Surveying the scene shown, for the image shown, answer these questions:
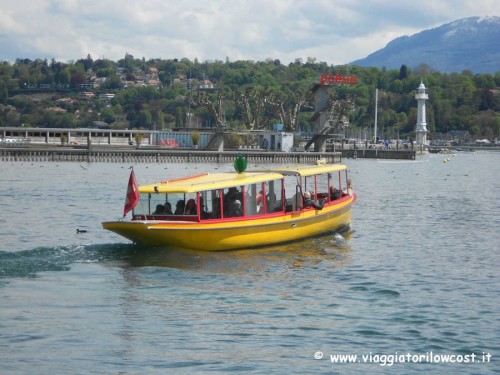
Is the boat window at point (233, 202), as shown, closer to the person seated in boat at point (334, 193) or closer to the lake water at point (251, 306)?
the lake water at point (251, 306)

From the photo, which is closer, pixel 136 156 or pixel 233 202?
pixel 233 202

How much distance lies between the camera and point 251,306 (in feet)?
85.7

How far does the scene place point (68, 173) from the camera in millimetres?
95250

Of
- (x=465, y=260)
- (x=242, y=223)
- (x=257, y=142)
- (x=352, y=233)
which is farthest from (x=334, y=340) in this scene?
(x=257, y=142)

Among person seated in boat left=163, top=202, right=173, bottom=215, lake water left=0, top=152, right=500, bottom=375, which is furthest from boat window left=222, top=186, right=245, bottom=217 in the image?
person seated in boat left=163, top=202, right=173, bottom=215

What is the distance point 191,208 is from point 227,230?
5.06 feet

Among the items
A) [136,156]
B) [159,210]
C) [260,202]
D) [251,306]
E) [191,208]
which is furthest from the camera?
[136,156]

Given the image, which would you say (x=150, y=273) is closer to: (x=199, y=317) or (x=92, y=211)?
(x=199, y=317)

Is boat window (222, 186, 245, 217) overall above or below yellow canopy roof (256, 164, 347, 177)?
below

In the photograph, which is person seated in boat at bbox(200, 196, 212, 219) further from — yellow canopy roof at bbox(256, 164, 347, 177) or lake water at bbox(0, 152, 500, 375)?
yellow canopy roof at bbox(256, 164, 347, 177)

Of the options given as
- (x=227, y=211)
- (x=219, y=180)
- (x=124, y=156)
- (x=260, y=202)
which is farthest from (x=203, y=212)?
(x=124, y=156)

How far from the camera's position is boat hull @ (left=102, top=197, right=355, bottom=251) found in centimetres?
3130

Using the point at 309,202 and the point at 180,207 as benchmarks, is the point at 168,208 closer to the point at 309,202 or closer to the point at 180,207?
the point at 180,207

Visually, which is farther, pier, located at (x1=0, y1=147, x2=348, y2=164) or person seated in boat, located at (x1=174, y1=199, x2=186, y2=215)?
pier, located at (x1=0, y1=147, x2=348, y2=164)
